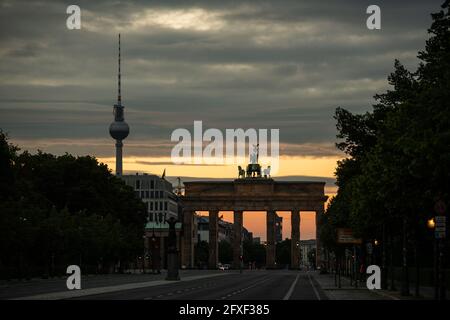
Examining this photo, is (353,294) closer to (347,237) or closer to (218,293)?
(218,293)

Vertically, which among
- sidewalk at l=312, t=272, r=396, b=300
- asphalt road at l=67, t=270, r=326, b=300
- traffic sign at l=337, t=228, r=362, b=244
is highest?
traffic sign at l=337, t=228, r=362, b=244

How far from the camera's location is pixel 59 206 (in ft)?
523

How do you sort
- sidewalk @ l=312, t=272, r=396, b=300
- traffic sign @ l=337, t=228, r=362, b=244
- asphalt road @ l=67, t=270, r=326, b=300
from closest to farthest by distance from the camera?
1. asphalt road @ l=67, t=270, r=326, b=300
2. sidewalk @ l=312, t=272, r=396, b=300
3. traffic sign @ l=337, t=228, r=362, b=244

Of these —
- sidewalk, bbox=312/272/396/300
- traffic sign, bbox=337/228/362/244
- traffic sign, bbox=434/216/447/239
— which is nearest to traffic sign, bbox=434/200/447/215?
traffic sign, bbox=434/216/447/239

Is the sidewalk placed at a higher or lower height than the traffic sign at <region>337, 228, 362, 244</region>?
lower

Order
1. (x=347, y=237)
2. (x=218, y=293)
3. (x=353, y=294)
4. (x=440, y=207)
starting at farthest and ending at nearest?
(x=347, y=237) → (x=353, y=294) → (x=218, y=293) → (x=440, y=207)

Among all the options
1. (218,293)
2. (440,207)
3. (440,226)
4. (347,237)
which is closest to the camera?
(440,207)

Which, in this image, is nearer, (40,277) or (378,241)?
(378,241)

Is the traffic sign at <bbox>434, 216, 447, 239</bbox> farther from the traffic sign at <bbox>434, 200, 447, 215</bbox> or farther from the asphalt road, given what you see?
the asphalt road

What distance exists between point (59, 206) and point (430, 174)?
118 meters

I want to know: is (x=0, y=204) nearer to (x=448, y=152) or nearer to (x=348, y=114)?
(x=348, y=114)

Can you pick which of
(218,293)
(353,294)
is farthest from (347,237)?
(218,293)
